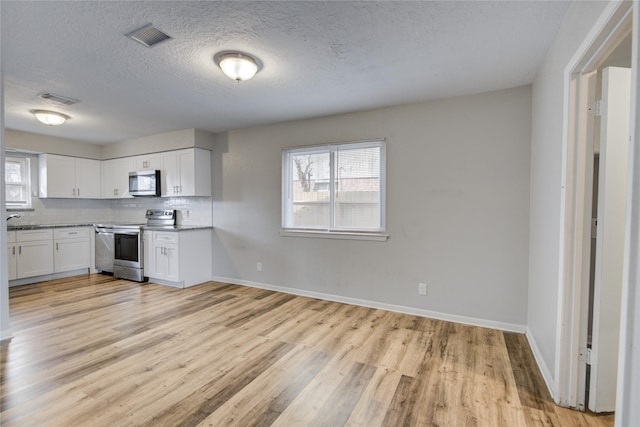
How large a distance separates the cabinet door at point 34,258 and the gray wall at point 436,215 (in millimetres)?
3718

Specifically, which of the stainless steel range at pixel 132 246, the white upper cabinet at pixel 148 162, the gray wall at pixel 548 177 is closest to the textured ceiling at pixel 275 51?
the gray wall at pixel 548 177

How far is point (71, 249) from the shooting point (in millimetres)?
5176

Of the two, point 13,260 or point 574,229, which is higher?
point 574,229

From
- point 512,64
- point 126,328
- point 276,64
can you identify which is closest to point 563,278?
point 512,64

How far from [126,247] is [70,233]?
45.0 inches

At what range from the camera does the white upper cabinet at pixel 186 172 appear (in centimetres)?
463

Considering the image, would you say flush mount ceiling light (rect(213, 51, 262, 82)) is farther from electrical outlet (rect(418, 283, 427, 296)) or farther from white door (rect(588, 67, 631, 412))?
electrical outlet (rect(418, 283, 427, 296))

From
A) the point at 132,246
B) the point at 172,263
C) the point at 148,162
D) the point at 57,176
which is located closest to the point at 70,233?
the point at 57,176

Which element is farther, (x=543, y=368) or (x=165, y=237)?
(x=165, y=237)

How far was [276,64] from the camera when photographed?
2.48m

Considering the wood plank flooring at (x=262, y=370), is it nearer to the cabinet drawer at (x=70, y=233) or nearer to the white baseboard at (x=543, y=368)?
the white baseboard at (x=543, y=368)

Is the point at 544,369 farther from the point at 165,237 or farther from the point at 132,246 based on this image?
the point at 132,246

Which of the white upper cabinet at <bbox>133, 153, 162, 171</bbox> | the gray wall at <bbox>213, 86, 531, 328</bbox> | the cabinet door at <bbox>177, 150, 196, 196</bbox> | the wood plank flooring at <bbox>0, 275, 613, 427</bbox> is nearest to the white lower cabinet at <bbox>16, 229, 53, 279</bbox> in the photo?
the wood plank flooring at <bbox>0, 275, 613, 427</bbox>

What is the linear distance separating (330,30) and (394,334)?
264cm
